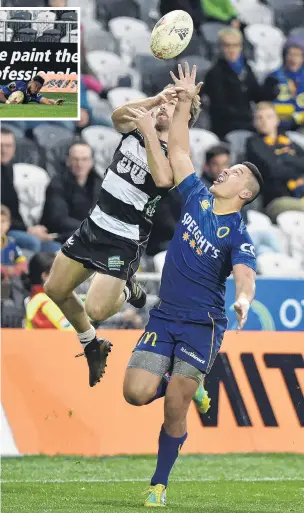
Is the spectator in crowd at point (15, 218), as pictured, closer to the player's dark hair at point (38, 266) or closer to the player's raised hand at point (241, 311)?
the player's dark hair at point (38, 266)

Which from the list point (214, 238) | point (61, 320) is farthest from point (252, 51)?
point (214, 238)

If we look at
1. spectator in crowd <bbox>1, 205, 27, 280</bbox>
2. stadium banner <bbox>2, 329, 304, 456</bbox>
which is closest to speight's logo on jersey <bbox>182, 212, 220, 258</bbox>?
stadium banner <bbox>2, 329, 304, 456</bbox>

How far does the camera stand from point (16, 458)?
1102 centimetres

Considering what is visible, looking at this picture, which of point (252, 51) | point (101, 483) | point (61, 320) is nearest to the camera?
point (101, 483)

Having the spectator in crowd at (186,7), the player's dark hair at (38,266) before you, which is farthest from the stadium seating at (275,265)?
the spectator in crowd at (186,7)

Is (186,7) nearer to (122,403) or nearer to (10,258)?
(10,258)

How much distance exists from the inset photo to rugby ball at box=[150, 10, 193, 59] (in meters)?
0.79

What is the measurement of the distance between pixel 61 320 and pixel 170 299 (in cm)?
392

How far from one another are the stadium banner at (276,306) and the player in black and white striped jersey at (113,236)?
3.31 metres

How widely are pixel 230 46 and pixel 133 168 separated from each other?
8.07 m

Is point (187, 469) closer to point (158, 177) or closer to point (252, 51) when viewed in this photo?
point (158, 177)

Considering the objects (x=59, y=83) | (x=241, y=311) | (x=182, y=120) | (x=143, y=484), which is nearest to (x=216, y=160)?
(x=143, y=484)

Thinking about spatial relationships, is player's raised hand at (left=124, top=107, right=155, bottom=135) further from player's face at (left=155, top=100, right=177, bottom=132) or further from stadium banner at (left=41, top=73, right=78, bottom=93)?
stadium banner at (left=41, top=73, right=78, bottom=93)

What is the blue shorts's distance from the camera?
821 cm
